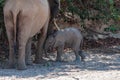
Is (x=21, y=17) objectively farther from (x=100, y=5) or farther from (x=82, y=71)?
(x=100, y=5)

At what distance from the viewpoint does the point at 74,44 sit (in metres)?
12.4

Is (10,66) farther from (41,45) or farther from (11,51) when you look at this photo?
(41,45)

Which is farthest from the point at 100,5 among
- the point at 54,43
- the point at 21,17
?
A: the point at 21,17

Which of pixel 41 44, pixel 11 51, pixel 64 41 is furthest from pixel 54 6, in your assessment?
pixel 11 51

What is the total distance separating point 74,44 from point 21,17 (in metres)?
2.45

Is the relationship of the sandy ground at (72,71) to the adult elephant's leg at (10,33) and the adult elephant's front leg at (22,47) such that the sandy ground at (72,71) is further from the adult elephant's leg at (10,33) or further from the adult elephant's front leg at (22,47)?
the adult elephant's leg at (10,33)

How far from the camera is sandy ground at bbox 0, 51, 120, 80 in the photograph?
9.11 meters

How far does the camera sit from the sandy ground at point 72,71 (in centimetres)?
911

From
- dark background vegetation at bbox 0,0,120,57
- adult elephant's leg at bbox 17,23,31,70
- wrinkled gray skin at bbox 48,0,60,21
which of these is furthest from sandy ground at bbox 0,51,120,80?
dark background vegetation at bbox 0,0,120,57

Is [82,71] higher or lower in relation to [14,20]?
lower

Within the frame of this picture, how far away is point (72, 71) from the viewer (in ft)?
33.5

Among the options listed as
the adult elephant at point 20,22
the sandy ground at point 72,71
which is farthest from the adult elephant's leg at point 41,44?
the adult elephant at point 20,22

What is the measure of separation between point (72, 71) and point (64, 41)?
193cm

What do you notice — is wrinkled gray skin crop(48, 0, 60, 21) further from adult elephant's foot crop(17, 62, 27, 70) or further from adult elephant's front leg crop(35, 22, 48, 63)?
adult elephant's foot crop(17, 62, 27, 70)
